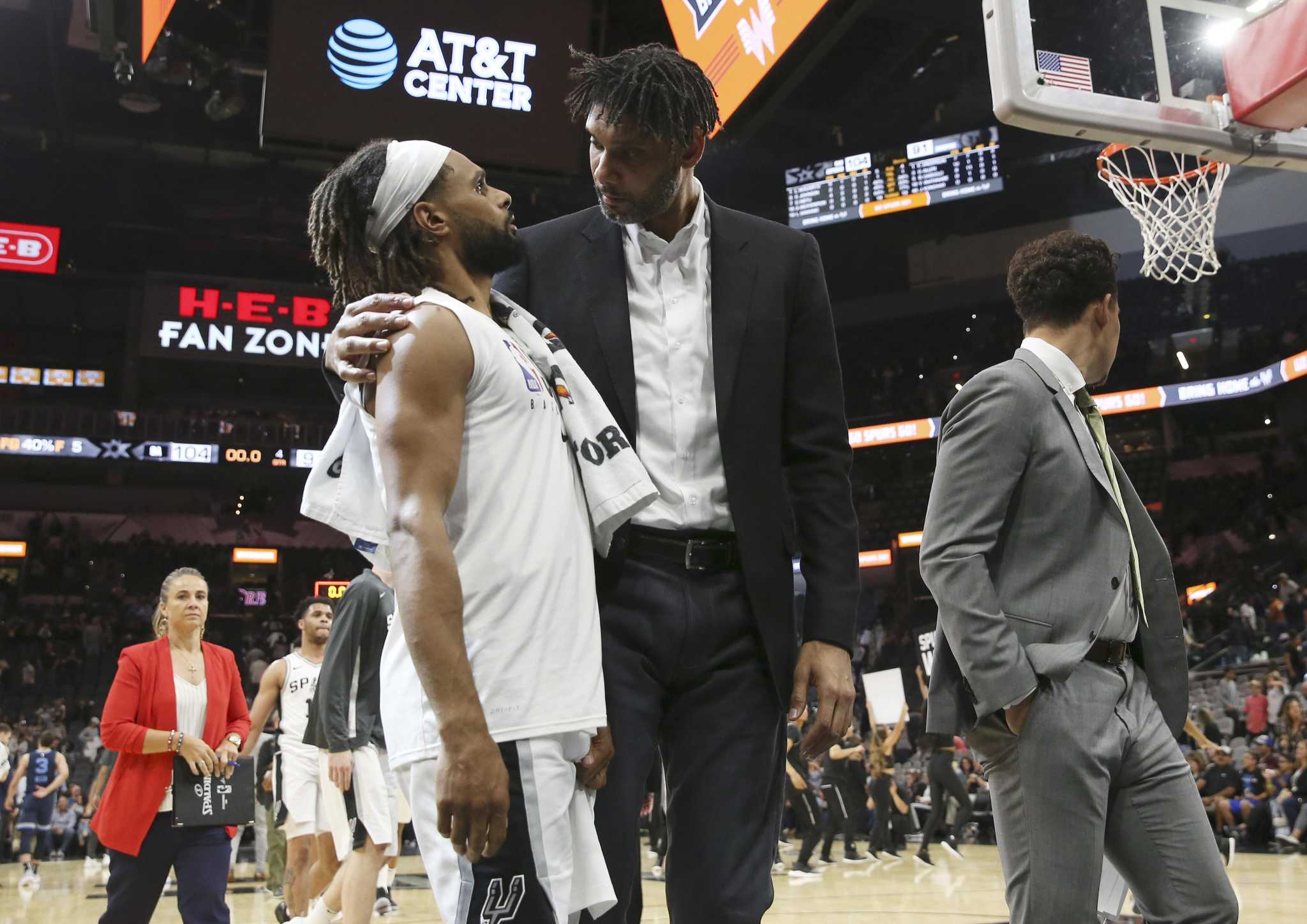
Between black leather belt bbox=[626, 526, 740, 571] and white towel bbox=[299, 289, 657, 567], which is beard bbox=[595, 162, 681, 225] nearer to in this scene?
white towel bbox=[299, 289, 657, 567]

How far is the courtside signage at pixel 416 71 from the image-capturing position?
887 centimetres

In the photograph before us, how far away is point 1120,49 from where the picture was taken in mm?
4793

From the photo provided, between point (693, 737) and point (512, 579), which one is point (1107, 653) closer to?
point (693, 737)

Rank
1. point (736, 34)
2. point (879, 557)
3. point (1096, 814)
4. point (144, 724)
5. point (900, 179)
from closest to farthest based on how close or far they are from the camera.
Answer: point (1096, 814) < point (144, 724) < point (736, 34) < point (900, 179) < point (879, 557)

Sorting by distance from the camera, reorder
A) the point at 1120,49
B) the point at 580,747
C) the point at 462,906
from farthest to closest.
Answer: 1. the point at 1120,49
2. the point at 580,747
3. the point at 462,906

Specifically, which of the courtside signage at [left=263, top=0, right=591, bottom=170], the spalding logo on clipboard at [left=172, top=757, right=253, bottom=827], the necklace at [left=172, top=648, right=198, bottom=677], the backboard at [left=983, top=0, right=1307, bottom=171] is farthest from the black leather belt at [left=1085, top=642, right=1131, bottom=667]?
the courtside signage at [left=263, top=0, right=591, bottom=170]

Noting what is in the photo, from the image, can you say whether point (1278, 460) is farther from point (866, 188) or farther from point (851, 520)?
point (851, 520)

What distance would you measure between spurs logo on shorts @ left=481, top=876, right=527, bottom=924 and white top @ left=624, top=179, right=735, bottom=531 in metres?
0.69

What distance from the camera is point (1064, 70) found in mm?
4492

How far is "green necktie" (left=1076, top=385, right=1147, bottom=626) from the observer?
274cm

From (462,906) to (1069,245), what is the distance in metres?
2.15

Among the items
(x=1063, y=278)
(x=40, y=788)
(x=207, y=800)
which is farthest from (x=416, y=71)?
(x=40, y=788)

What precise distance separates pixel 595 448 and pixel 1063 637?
1.26 metres

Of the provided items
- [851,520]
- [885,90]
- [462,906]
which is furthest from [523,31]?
[885,90]
